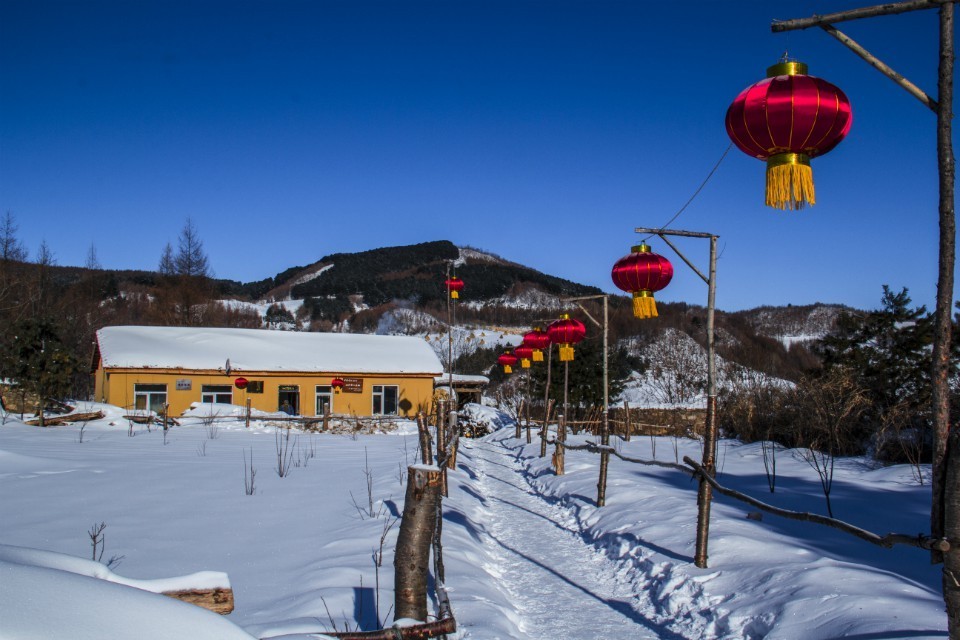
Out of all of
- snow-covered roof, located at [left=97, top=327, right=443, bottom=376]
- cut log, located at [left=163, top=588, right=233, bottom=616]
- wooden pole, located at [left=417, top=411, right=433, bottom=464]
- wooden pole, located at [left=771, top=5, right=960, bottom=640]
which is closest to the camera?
cut log, located at [left=163, top=588, right=233, bottom=616]

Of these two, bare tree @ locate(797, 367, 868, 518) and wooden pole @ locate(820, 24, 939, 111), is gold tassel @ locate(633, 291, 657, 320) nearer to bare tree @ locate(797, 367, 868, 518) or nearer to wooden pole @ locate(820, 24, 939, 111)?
wooden pole @ locate(820, 24, 939, 111)

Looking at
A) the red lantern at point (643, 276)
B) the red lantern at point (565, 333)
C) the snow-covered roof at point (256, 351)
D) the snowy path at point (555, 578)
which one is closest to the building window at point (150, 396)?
the snow-covered roof at point (256, 351)

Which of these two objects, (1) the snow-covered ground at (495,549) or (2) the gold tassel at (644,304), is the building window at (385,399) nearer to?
(1) the snow-covered ground at (495,549)

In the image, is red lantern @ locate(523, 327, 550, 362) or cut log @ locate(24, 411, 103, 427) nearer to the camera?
red lantern @ locate(523, 327, 550, 362)

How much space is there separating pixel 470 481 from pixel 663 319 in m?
49.8

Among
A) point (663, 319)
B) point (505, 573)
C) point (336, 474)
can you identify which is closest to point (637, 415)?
point (336, 474)

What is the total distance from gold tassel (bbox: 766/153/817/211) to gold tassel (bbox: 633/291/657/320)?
13.0 feet

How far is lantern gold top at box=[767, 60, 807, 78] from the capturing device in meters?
3.83

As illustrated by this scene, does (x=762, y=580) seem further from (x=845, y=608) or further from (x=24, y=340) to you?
(x=24, y=340)

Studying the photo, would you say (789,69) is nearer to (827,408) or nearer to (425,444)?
(425,444)

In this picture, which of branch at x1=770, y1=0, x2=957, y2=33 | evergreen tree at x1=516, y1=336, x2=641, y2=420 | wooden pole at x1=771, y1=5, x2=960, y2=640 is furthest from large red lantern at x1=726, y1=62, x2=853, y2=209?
evergreen tree at x1=516, y1=336, x2=641, y2=420

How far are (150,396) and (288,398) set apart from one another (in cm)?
519

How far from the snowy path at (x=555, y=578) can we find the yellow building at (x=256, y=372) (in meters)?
17.7

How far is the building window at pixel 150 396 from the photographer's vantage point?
24188 millimetres
